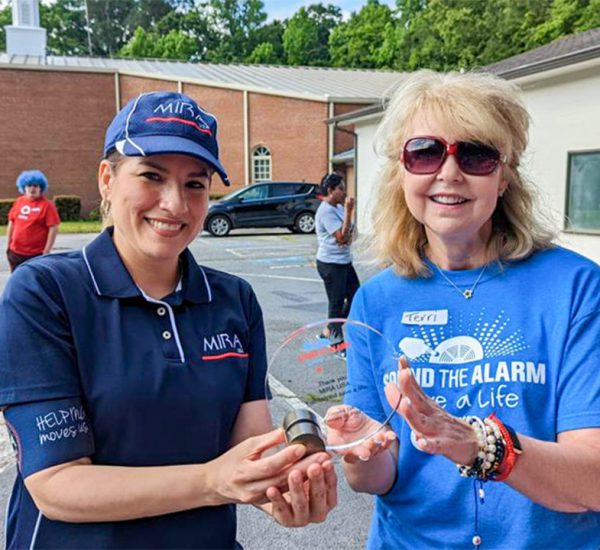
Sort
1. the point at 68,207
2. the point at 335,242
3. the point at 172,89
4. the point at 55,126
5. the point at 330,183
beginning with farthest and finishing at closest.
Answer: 1. the point at 55,126
2. the point at 172,89
3. the point at 68,207
4. the point at 330,183
5. the point at 335,242

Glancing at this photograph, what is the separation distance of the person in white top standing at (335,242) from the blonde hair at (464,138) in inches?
197

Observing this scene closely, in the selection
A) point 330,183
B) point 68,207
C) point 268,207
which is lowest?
point 68,207

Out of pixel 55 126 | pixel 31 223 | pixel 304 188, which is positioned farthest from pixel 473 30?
pixel 31 223

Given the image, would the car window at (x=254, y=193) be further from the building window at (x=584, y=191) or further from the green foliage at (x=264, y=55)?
the green foliage at (x=264, y=55)

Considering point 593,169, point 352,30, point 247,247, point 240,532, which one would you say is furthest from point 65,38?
point 240,532

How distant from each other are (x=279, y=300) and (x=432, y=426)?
27.9ft

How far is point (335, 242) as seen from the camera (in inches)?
276

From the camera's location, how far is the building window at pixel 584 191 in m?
10.9

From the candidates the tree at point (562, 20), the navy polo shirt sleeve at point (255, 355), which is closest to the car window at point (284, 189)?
the tree at point (562, 20)

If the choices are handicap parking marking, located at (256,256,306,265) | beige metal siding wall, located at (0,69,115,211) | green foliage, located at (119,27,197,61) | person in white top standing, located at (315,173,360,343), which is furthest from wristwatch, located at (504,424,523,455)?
green foliage, located at (119,27,197,61)

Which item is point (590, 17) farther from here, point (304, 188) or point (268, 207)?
point (268, 207)

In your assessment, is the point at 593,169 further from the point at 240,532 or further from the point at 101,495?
the point at 101,495

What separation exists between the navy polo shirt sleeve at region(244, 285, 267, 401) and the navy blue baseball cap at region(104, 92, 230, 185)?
1.42ft

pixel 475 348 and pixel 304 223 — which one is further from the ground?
pixel 475 348
